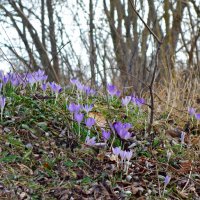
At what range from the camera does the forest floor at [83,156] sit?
258cm

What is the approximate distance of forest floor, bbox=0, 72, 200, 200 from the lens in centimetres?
258

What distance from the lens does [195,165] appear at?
306 cm

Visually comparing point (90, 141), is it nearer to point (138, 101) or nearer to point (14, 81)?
point (138, 101)

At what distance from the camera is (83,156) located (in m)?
Answer: 2.88

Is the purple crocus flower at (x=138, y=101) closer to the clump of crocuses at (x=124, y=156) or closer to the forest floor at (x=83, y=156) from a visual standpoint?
the forest floor at (x=83, y=156)

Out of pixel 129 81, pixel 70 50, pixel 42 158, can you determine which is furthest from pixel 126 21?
pixel 42 158

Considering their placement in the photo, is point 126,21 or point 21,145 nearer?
point 21,145

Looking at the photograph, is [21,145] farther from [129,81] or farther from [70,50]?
[70,50]

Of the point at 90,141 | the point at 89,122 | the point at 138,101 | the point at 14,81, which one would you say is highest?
the point at 14,81

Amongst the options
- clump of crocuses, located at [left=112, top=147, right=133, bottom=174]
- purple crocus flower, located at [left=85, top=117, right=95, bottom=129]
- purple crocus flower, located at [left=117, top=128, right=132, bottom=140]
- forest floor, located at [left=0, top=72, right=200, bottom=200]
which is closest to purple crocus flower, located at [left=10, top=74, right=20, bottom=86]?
forest floor, located at [left=0, top=72, right=200, bottom=200]

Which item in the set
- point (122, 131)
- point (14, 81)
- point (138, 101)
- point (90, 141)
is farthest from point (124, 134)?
point (14, 81)

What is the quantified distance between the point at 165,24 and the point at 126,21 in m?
0.89

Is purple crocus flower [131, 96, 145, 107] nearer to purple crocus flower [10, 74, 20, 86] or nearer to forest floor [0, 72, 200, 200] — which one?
forest floor [0, 72, 200, 200]

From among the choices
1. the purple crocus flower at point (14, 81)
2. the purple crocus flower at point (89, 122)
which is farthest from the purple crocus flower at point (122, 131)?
the purple crocus flower at point (14, 81)
